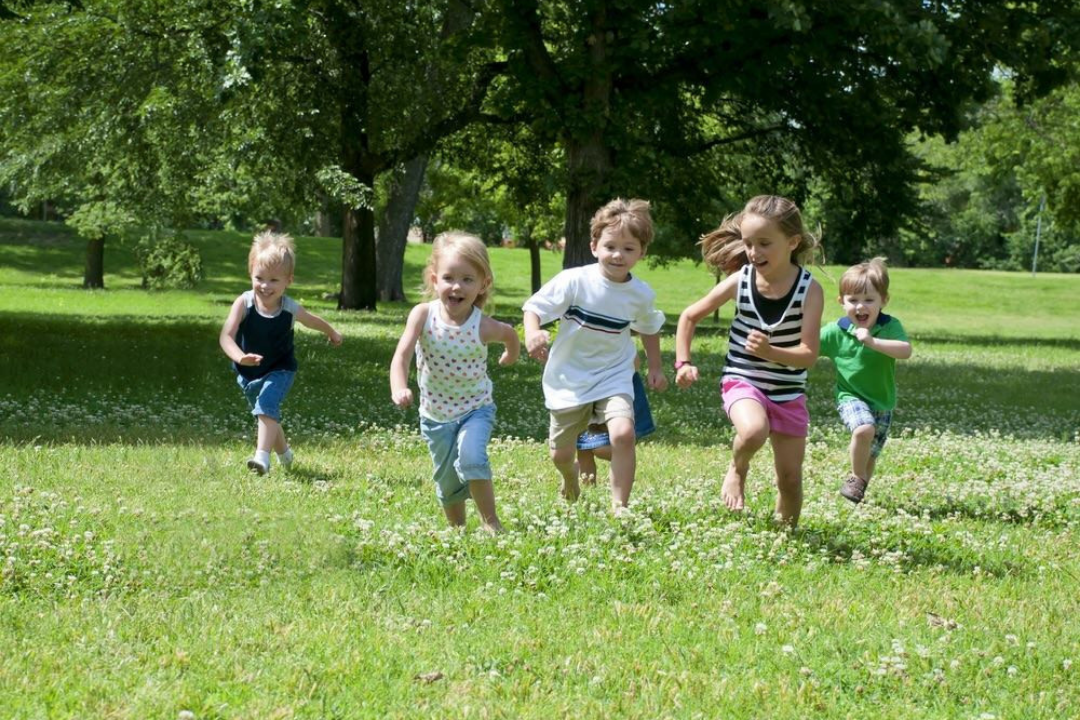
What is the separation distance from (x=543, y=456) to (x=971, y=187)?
97.8 metres

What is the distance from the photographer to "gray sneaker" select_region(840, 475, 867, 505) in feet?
32.5

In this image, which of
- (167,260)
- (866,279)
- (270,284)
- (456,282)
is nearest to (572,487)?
(456,282)

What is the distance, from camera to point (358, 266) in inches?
1576

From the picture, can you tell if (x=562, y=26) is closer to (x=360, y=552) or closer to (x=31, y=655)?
(x=360, y=552)

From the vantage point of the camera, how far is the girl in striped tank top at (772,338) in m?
8.14

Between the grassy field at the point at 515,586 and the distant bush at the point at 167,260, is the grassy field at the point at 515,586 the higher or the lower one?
the lower one

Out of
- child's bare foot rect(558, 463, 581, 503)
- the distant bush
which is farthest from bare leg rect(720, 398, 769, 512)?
the distant bush

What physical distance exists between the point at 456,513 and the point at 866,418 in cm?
359

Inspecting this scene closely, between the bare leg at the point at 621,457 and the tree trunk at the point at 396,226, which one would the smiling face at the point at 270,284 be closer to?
the bare leg at the point at 621,457

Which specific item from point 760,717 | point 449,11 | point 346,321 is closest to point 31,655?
point 760,717

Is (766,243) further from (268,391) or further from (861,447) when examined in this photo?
(268,391)

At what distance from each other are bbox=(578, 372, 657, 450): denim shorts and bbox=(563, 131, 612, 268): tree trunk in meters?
14.4

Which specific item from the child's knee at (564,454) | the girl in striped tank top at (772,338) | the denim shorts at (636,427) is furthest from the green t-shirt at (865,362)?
the child's knee at (564,454)

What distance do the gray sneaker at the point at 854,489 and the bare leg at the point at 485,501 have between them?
3186 millimetres
